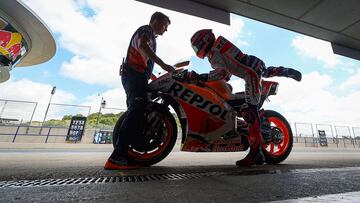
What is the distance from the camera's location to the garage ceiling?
3.95m

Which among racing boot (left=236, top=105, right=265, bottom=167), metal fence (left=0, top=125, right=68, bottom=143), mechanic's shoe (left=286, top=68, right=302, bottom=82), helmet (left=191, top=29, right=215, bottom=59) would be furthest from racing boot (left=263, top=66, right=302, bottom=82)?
metal fence (left=0, top=125, right=68, bottom=143)

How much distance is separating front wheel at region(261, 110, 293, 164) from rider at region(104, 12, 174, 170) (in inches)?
57.1

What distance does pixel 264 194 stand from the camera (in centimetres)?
90

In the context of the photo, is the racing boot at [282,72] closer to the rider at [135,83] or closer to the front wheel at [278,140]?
the front wheel at [278,140]

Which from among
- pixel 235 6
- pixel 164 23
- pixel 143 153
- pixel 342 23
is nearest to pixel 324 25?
pixel 342 23

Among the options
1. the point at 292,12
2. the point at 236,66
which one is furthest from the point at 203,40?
the point at 292,12

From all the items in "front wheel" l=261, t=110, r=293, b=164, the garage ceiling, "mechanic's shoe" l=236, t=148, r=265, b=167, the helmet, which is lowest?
"mechanic's shoe" l=236, t=148, r=265, b=167

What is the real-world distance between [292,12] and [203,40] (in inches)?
120

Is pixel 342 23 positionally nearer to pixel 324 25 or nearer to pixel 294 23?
pixel 324 25

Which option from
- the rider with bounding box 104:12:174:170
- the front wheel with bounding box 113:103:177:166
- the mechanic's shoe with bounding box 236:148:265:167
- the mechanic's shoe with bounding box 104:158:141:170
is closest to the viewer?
the mechanic's shoe with bounding box 104:158:141:170

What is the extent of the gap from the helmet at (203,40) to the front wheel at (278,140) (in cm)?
106

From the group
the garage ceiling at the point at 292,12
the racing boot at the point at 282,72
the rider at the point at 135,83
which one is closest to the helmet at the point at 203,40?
the rider at the point at 135,83

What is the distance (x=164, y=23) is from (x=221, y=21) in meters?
2.16

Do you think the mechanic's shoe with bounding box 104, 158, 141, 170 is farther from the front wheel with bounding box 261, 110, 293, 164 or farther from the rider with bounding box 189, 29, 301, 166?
the front wheel with bounding box 261, 110, 293, 164
